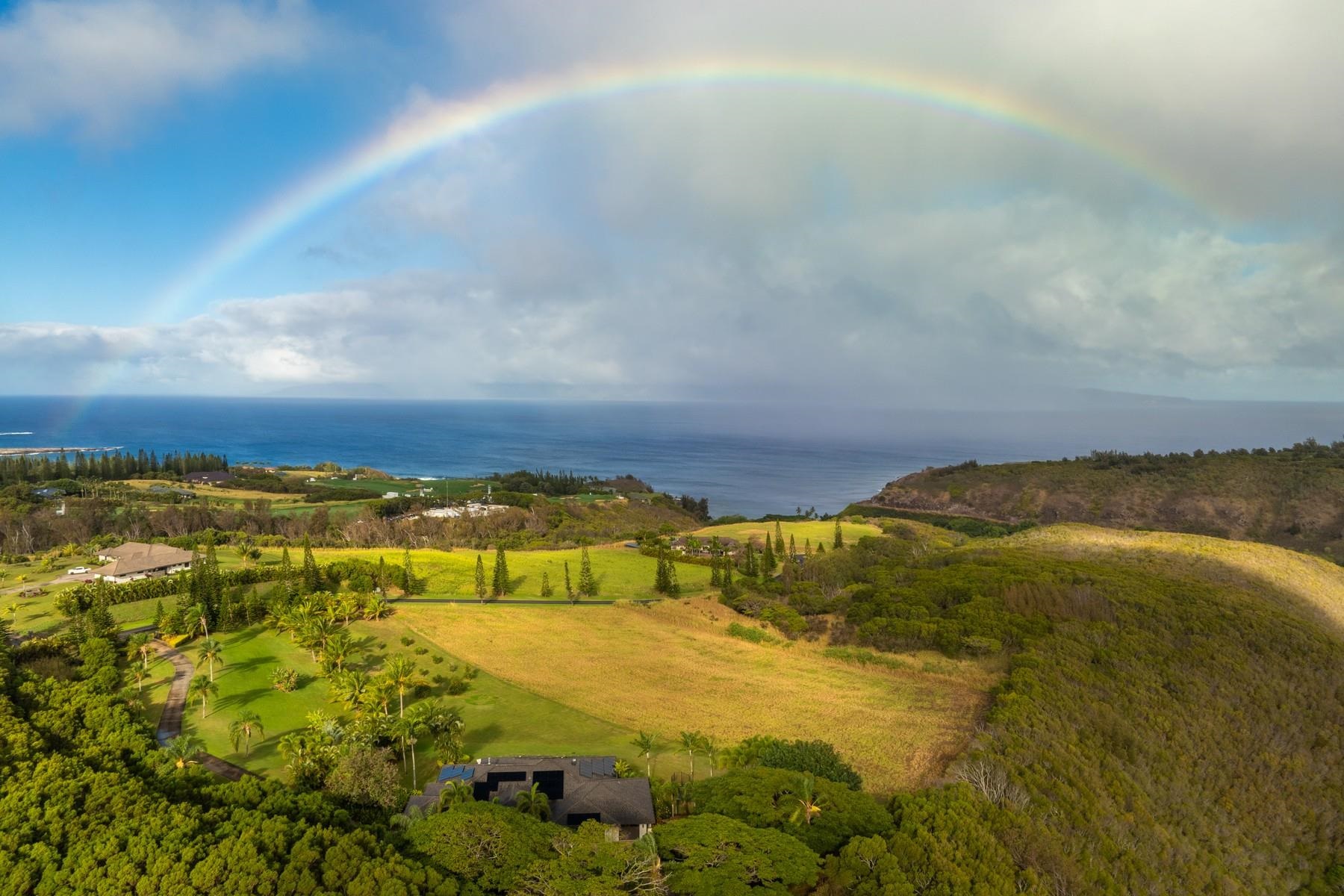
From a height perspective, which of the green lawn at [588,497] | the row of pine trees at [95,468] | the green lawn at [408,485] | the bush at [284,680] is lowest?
the bush at [284,680]

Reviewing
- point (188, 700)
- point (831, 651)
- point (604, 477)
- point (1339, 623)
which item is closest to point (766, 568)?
point (831, 651)

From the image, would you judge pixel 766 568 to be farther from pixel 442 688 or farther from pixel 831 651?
→ pixel 442 688

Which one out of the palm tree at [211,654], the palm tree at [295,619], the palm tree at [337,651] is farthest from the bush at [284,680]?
the palm tree at [295,619]

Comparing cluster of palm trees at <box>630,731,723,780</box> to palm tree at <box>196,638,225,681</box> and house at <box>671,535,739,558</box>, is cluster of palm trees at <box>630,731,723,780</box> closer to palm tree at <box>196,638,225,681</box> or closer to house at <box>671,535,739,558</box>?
palm tree at <box>196,638,225,681</box>

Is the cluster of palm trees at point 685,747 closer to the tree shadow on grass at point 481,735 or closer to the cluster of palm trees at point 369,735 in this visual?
the tree shadow on grass at point 481,735

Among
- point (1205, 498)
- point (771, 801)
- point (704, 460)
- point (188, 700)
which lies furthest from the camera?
point (704, 460)

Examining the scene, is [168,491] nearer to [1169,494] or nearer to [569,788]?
[569,788]

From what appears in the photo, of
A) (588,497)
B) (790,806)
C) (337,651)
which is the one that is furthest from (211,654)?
(588,497)
